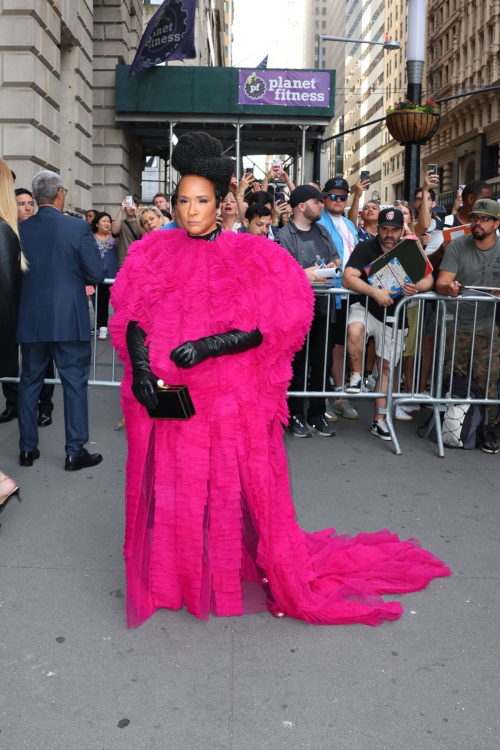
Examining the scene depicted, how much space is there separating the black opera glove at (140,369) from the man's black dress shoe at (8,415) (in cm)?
391

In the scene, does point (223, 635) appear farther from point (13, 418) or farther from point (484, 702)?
point (13, 418)

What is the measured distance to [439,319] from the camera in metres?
6.51

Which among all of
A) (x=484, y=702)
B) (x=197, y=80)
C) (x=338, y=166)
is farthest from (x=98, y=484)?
(x=338, y=166)

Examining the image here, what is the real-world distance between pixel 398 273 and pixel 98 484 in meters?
3.01

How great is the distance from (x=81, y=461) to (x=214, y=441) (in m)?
2.53

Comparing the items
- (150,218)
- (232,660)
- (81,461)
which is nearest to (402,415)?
(81,461)

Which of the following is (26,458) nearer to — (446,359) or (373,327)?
(373,327)

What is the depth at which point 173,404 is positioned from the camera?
2.87m

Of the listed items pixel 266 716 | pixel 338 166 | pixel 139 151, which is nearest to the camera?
pixel 266 716

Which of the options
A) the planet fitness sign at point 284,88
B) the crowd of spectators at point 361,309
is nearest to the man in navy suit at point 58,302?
the crowd of spectators at point 361,309

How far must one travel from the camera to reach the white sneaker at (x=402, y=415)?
274 inches

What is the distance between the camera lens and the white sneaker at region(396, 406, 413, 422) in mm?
6957

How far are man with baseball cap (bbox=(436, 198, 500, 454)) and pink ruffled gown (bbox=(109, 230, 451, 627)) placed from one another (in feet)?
10.7

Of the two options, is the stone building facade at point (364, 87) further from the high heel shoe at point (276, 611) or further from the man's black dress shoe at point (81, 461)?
the high heel shoe at point (276, 611)
